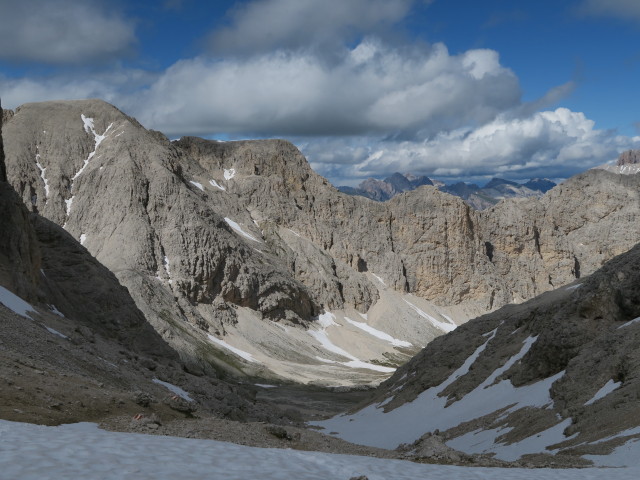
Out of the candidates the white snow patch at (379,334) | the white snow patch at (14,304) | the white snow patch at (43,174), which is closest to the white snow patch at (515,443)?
the white snow patch at (14,304)

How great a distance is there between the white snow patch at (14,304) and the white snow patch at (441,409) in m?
22.7

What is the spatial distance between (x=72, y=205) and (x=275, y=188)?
200 ft

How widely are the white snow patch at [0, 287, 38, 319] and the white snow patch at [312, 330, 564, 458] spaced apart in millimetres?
22720

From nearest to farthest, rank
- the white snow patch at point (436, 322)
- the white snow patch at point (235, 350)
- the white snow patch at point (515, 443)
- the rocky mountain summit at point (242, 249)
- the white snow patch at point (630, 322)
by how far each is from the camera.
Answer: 1. the white snow patch at point (515, 443)
2. the white snow patch at point (630, 322)
3. the white snow patch at point (235, 350)
4. the rocky mountain summit at point (242, 249)
5. the white snow patch at point (436, 322)

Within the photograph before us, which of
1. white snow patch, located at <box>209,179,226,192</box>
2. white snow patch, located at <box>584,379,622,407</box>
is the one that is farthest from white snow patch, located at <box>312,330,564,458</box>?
white snow patch, located at <box>209,179,226,192</box>

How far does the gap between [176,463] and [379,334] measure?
162 m

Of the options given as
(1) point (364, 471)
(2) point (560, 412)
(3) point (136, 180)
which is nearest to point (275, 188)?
(3) point (136, 180)

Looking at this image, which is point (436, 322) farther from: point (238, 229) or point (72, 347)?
point (72, 347)

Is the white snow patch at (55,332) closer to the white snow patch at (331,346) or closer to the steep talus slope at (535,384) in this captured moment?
the steep talus slope at (535,384)

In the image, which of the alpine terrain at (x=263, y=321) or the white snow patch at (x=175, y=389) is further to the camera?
the white snow patch at (x=175, y=389)

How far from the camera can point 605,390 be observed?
27.3m

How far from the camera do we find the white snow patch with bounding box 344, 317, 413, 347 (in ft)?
545

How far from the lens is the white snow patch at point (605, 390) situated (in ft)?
88.0

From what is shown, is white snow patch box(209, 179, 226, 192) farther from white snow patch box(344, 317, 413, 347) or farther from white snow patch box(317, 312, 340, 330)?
white snow patch box(344, 317, 413, 347)
